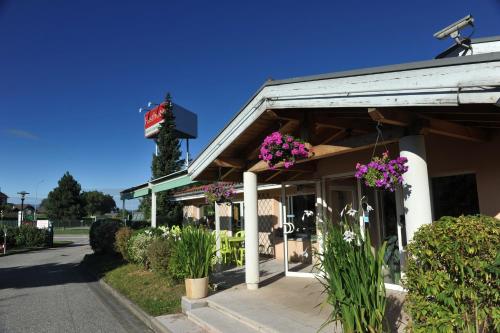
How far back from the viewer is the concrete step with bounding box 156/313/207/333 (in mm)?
5719

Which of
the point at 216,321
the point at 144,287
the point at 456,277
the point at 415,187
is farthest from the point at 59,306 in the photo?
the point at 456,277

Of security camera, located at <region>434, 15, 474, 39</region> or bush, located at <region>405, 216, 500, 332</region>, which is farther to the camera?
security camera, located at <region>434, 15, 474, 39</region>

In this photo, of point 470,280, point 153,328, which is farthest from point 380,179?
point 153,328

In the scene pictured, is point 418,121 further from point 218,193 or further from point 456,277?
point 218,193

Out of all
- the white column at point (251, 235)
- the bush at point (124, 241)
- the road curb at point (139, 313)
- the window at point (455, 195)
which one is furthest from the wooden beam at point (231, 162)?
the bush at point (124, 241)

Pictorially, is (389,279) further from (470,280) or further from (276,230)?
(276,230)

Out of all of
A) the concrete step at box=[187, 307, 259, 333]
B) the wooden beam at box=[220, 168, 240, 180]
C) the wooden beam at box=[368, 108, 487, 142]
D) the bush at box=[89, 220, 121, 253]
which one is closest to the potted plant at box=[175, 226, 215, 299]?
the concrete step at box=[187, 307, 259, 333]

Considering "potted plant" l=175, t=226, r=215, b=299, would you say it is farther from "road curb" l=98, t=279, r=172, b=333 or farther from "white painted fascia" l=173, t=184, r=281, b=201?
"white painted fascia" l=173, t=184, r=281, b=201

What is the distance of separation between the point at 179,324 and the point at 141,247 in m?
5.58

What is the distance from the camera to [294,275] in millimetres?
8625

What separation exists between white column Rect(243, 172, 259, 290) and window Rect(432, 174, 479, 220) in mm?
3345

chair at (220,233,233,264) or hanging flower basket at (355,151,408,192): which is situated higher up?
hanging flower basket at (355,151,408,192)

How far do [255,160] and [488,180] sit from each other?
4.13m

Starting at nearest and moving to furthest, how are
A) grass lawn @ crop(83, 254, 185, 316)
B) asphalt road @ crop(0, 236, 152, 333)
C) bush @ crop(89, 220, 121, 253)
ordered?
asphalt road @ crop(0, 236, 152, 333) → grass lawn @ crop(83, 254, 185, 316) → bush @ crop(89, 220, 121, 253)
